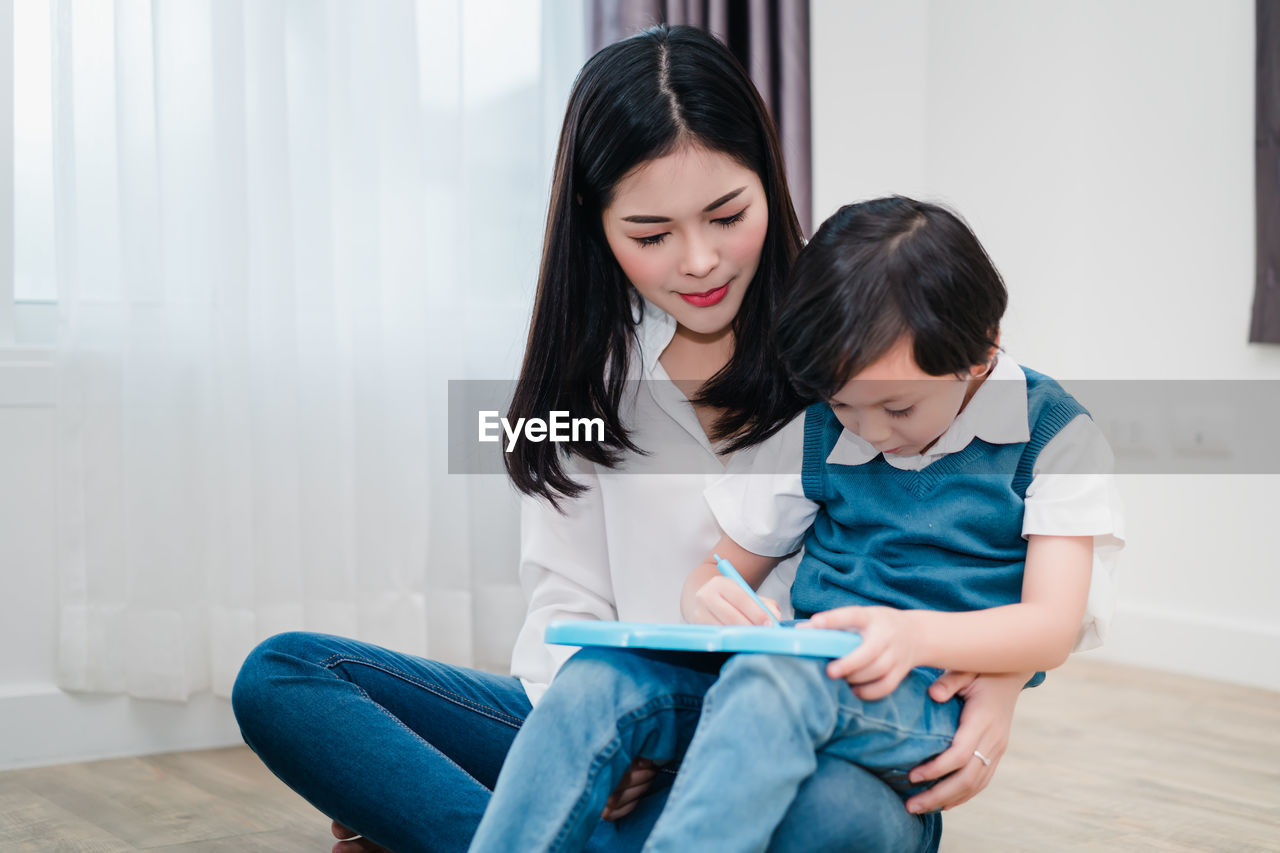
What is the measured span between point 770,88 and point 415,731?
1693 mm

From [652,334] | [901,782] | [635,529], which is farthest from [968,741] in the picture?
[652,334]

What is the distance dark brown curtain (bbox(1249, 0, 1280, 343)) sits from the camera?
6.97ft

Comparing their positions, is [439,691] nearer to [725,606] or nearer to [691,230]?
→ [725,606]

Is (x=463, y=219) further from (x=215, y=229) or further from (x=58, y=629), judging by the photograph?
(x=58, y=629)

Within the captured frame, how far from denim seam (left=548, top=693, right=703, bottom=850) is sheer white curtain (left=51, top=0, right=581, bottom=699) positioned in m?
1.16

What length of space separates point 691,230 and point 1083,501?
441 mm

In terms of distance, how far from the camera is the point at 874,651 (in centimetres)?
86

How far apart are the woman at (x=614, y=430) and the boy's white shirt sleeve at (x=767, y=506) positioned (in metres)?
0.06

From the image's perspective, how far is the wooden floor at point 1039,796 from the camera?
55.9 inches

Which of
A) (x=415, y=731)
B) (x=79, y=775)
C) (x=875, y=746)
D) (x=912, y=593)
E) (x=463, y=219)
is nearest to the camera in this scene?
(x=875, y=746)

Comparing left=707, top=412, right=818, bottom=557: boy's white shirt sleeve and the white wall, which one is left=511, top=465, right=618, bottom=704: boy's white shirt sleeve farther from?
the white wall

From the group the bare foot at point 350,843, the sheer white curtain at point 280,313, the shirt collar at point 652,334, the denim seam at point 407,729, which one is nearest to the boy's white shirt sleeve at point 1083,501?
the shirt collar at point 652,334

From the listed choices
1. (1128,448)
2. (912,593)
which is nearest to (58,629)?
(912,593)

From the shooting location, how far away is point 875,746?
903 mm
